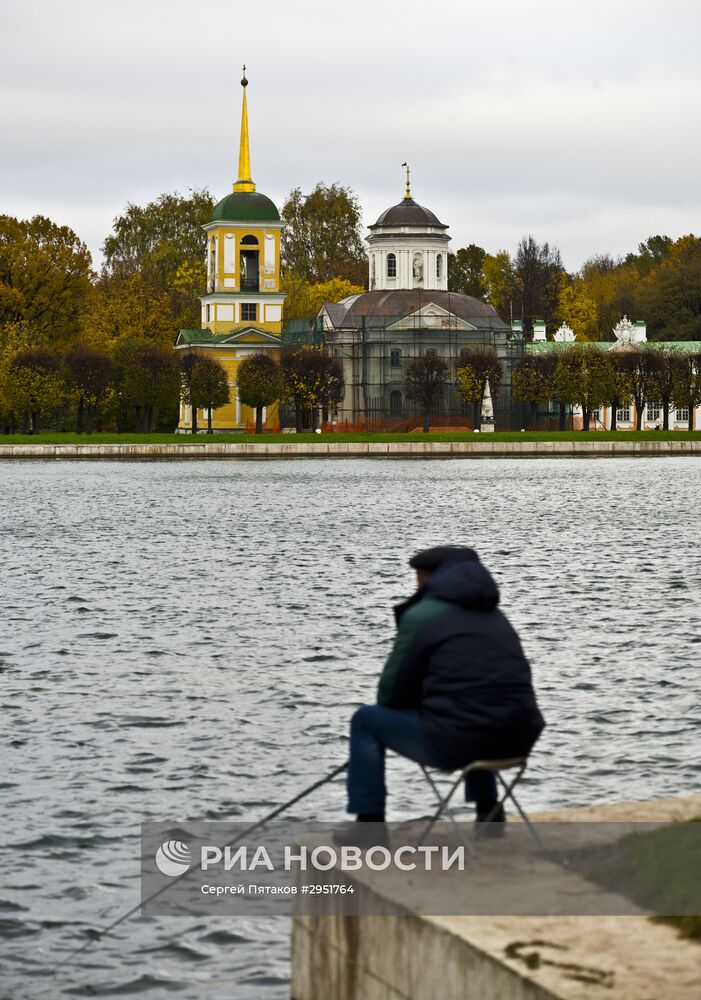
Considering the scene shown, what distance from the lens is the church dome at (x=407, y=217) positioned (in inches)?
4621

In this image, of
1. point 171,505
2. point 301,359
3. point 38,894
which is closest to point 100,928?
point 38,894

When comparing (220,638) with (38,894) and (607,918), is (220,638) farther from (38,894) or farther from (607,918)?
(607,918)

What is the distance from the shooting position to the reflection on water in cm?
906

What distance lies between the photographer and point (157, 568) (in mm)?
31453

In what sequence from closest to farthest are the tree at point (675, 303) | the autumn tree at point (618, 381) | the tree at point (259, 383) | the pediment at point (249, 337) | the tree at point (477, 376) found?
the tree at point (259, 383) → the tree at point (477, 376) → the autumn tree at point (618, 381) → the pediment at point (249, 337) → the tree at point (675, 303)

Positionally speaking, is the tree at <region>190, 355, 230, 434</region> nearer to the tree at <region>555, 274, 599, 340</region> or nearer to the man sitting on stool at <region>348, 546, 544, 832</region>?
the tree at <region>555, 274, 599, 340</region>

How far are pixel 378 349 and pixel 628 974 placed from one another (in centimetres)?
10210

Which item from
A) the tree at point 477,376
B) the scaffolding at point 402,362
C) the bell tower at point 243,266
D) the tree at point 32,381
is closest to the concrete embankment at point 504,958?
the tree at point 32,381

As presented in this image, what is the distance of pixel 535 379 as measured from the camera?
10462 centimetres

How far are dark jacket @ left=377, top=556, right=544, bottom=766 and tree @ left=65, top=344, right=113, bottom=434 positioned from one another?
87.5 meters

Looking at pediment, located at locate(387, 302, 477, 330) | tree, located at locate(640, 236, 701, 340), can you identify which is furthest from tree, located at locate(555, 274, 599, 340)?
pediment, located at locate(387, 302, 477, 330)

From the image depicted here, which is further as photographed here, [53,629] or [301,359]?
[301,359]

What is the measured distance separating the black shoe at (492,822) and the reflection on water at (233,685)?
1.32 meters

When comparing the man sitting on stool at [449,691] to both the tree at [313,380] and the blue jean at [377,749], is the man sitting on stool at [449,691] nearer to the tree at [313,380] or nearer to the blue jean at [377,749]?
the blue jean at [377,749]
